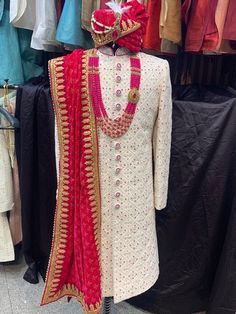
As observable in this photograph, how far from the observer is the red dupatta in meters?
0.85

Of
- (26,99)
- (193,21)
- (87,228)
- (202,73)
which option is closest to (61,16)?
(26,99)

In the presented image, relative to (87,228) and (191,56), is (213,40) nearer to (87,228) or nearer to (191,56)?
(191,56)

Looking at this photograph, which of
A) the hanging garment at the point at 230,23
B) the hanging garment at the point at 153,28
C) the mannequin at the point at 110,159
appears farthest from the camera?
the hanging garment at the point at 153,28

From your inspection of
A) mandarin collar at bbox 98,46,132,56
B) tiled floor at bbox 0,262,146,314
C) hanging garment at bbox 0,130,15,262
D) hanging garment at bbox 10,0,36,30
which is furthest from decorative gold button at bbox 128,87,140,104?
tiled floor at bbox 0,262,146,314

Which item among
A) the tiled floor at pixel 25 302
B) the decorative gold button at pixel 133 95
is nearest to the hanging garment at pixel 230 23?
the decorative gold button at pixel 133 95

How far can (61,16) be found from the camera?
125cm

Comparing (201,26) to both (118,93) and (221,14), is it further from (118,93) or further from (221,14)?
(118,93)

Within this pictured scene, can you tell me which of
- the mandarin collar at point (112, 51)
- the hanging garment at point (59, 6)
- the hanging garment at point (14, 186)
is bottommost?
the hanging garment at point (14, 186)

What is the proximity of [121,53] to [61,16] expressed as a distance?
559 mm

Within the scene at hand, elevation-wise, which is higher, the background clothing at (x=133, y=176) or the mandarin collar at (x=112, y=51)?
the mandarin collar at (x=112, y=51)

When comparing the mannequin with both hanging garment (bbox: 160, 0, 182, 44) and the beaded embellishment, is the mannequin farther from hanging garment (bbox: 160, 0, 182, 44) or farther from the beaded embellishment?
hanging garment (bbox: 160, 0, 182, 44)

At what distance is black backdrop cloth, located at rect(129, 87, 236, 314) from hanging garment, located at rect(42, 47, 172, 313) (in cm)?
27

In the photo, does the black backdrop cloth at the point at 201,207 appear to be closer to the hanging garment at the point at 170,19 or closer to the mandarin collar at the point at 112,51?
the hanging garment at the point at 170,19

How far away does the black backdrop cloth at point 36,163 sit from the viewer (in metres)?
1.36
